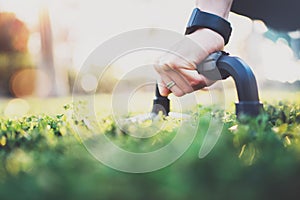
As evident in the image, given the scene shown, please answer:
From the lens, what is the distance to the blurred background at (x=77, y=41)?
2158 millimetres

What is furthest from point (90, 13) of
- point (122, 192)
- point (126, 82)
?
point (122, 192)

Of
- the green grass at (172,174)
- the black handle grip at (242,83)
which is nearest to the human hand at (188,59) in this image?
the black handle grip at (242,83)

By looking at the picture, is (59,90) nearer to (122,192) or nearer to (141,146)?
(141,146)

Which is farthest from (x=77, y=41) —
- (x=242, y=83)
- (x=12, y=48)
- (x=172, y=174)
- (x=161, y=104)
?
(x=172, y=174)

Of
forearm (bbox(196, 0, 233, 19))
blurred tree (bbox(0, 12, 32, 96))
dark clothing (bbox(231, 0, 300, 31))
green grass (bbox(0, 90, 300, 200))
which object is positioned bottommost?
blurred tree (bbox(0, 12, 32, 96))

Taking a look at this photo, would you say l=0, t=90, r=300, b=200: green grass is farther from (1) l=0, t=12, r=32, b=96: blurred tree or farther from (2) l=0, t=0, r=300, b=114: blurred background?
(1) l=0, t=12, r=32, b=96: blurred tree

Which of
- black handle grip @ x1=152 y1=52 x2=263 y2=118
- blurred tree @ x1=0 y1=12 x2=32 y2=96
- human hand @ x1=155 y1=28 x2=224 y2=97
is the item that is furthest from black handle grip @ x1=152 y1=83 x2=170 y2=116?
blurred tree @ x1=0 y1=12 x2=32 y2=96

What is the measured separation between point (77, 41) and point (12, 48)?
3.26 ft

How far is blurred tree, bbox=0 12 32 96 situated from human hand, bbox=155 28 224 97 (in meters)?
1.97

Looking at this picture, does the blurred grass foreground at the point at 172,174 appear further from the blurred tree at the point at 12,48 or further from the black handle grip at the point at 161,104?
the blurred tree at the point at 12,48

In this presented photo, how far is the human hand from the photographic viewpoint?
4.67 feet

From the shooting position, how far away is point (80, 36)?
111 inches

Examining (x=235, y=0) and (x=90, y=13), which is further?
(x=90, y=13)

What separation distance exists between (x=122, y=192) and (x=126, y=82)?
1.21 meters
